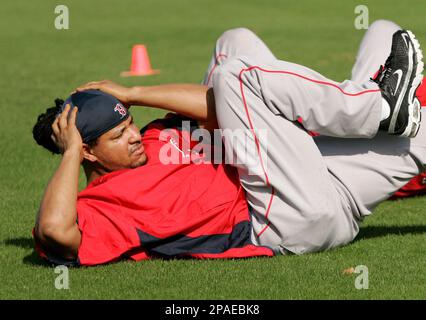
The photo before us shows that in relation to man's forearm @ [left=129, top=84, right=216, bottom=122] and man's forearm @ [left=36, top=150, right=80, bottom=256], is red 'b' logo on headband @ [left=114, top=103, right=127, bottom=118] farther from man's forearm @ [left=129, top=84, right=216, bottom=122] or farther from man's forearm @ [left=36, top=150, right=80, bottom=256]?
man's forearm @ [left=36, top=150, right=80, bottom=256]

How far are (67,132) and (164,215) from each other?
2.54 ft

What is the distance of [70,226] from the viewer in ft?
17.9

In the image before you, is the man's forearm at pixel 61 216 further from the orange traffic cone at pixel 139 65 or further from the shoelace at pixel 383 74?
the orange traffic cone at pixel 139 65

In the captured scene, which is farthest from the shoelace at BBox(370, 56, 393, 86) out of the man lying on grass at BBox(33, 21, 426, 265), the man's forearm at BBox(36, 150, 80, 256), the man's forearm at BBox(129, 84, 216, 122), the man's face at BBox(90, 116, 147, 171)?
the man's forearm at BBox(36, 150, 80, 256)

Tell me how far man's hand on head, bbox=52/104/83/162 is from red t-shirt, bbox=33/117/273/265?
0.28m

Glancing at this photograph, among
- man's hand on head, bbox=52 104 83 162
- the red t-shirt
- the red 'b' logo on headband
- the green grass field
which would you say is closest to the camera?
the green grass field

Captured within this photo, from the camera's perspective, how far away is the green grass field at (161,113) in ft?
17.3

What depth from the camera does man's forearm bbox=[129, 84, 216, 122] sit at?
596 centimetres

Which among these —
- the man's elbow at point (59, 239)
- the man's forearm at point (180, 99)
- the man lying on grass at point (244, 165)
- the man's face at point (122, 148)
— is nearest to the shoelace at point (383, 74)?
the man lying on grass at point (244, 165)

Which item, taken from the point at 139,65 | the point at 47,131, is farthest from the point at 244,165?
the point at 139,65

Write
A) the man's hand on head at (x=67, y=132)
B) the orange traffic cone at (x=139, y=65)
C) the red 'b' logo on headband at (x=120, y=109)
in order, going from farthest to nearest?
the orange traffic cone at (x=139, y=65), the red 'b' logo on headband at (x=120, y=109), the man's hand on head at (x=67, y=132)

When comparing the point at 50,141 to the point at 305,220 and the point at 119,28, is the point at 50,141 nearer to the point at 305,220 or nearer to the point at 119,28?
the point at 305,220

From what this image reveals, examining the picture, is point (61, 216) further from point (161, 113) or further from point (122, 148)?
point (161, 113)
